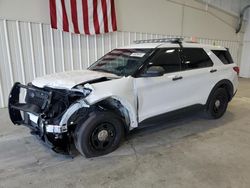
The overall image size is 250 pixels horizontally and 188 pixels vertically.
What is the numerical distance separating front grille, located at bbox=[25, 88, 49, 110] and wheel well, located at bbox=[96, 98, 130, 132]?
0.74 meters

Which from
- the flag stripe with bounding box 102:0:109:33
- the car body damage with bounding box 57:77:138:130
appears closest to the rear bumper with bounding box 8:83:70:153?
the car body damage with bounding box 57:77:138:130

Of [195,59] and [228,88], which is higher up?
[195,59]

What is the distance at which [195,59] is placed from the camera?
3902 millimetres

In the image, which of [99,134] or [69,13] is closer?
[99,134]

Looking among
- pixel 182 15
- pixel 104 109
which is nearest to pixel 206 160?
pixel 104 109

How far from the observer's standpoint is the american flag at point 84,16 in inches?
216

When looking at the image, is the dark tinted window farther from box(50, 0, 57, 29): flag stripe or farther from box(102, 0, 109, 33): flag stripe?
box(50, 0, 57, 29): flag stripe

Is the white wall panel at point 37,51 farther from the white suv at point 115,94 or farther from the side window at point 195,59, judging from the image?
the side window at point 195,59

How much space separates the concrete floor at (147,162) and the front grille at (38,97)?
73cm

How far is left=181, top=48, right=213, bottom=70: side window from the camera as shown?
3.74m

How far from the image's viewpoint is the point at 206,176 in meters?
2.50

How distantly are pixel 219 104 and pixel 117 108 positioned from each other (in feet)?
8.04

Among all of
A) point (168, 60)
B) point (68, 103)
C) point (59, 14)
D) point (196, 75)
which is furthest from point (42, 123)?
point (59, 14)

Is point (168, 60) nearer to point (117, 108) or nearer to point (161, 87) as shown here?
point (161, 87)
